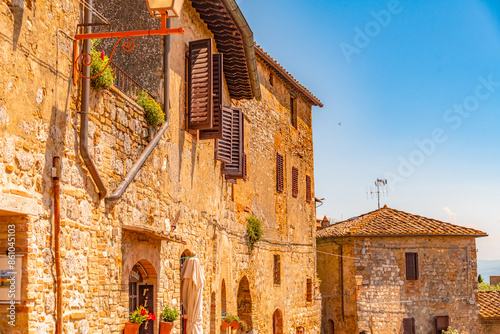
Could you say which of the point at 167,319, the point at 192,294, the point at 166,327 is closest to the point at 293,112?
the point at 192,294

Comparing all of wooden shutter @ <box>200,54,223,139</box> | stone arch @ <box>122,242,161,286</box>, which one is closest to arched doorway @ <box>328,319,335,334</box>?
wooden shutter @ <box>200,54,223,139</box>

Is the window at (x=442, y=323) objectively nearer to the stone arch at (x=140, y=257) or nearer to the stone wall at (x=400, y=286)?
the stone wall at (x=400, y=286)

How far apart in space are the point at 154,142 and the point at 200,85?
2479mm

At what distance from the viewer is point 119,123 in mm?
7711

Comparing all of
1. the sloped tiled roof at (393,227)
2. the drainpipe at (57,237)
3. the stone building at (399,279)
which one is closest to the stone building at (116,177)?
the drainpipe at (57,237)

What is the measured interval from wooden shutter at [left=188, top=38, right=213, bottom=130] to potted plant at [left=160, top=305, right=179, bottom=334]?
11.2 feet

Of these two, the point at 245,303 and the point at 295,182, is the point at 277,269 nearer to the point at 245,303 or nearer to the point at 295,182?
the point at 245,303

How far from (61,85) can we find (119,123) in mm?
1479

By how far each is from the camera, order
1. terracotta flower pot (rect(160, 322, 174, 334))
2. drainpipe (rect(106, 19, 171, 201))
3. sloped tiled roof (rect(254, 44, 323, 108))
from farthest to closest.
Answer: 1. sloped tiled roof (rect(254, 44, 323, 108))
2. terracotta flower pot (rect(160, 322, 174, 334))
3. drainpipe (rect(106, 19, 171, 201))

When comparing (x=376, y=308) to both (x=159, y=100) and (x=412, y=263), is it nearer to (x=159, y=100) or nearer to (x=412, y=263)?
(x=412, y=263)

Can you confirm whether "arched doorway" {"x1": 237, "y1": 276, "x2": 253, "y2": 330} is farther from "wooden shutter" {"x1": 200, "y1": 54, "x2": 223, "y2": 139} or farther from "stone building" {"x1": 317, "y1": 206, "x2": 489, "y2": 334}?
"stone building" {"x1": 317, "y1": 206, "x2": 489, "y2": 334}

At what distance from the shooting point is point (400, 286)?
26.0 metres

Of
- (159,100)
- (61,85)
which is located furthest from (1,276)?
(159,100)

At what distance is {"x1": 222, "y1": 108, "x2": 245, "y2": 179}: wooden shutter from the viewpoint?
13.5 m
